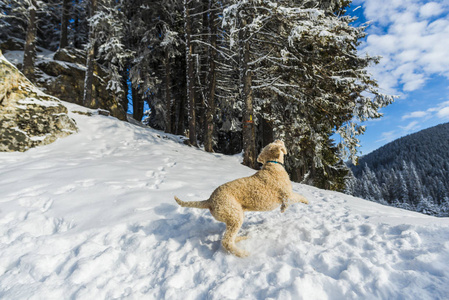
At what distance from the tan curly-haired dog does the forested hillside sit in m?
5.33

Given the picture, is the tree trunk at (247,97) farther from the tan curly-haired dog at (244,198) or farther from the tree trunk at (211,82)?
the tan curly-haired dog at (244,198)

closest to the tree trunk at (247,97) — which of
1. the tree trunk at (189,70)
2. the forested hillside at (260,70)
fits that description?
the forested hillside at (260,70)

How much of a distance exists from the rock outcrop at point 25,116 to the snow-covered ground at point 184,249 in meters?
2.39

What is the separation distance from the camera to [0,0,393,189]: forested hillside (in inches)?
287

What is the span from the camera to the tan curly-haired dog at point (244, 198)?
8.01 ft

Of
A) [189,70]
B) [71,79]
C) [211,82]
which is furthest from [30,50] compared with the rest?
[211,82]

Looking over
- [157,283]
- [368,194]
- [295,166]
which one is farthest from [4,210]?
[368,194]

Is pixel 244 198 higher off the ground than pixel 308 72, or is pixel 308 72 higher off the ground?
pixel 308 72

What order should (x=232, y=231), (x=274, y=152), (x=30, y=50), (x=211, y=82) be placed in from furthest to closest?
(x=30, y=50) < (x=211, y=82) < (x=274, y=152) < (x=232, y=231)

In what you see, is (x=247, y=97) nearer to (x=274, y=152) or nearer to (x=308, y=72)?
(x=308, y=72)

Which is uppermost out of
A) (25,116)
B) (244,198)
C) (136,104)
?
(136,104)

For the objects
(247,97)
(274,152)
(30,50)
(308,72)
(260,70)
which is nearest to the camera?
(274,152)

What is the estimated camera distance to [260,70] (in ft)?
30.4

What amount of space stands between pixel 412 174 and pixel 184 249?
112 metres
